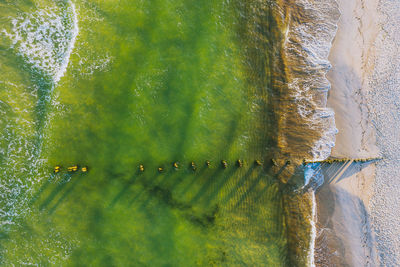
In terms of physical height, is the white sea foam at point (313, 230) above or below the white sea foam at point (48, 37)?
below

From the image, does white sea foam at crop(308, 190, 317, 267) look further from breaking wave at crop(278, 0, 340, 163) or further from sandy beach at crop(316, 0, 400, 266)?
breaking wave at crop(278, 0, 340, 163)

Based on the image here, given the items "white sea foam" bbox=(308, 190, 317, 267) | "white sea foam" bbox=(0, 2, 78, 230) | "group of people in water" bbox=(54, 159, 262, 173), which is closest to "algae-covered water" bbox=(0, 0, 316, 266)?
"white sea foam" bbox=(0, 2, 78, 230)

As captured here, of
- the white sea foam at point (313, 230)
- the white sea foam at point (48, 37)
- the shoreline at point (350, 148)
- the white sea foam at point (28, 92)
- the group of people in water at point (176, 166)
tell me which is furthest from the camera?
the shoreline at point (350, 148)

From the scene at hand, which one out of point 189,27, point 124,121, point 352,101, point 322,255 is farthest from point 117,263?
point 352,101

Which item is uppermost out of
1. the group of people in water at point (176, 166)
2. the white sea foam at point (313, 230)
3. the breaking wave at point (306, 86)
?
the breaking wave at point (306, 86)

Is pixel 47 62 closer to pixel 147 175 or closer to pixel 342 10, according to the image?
pixel 147 175

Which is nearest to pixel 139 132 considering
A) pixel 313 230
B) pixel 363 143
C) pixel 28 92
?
pixel 28 92

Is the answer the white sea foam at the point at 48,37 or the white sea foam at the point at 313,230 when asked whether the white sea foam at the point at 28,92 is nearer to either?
the white sea foam at the point at 48,37

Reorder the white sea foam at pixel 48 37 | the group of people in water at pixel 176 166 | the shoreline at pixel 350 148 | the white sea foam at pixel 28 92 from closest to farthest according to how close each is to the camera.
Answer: the group of people in water at pixel 176 166 → the white sea foam at pixel 28 92 → the white sea foam at pixel 48 37 → the shoreline at pixel 350 148

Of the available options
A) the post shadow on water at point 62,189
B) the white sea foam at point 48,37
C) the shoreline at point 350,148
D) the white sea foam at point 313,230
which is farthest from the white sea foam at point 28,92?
the shoreline at point 350,148
